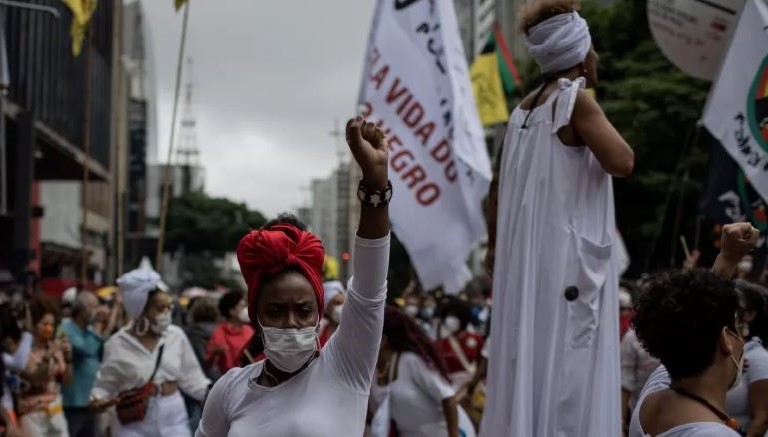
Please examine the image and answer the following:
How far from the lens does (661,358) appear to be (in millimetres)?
3582

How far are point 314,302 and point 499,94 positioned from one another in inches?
685

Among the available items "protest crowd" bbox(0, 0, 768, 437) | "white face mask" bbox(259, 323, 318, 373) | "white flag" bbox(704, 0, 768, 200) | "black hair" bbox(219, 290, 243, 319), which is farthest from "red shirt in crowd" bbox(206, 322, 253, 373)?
"white face mask" bbox(259, 323, 318, 373)

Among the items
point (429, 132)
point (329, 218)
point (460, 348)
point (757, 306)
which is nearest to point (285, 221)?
point (757, 306)

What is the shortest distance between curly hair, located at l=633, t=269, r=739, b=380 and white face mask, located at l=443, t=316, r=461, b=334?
979cm

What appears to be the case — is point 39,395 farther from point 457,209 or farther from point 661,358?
point 661,358

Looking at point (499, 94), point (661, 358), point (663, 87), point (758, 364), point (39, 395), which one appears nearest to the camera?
point (661, 358)

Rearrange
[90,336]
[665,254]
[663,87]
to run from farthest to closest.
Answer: [665,254] < [663,87] < [90,336]

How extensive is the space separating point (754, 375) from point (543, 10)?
2149 mm

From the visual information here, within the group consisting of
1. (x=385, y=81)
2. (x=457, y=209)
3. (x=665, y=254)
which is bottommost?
(x=665, y=254)

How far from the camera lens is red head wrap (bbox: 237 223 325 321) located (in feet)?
11.9

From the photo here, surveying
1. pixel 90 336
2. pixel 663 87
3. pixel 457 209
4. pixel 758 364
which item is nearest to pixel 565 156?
pixel 758 364

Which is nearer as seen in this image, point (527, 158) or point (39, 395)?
point (527, 158)

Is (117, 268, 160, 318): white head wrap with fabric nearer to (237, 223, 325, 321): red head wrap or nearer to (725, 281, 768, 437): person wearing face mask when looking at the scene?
(725, 281, 768, 437): person wearing face mask

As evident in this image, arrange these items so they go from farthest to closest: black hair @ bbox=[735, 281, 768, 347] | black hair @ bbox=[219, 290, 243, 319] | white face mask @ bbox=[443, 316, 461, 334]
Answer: white face mask @ bbox=[443, 316, 461, 334] < black hair @ bbox=[219, 290, 243, 319] < black hair @ bbox=[735, 281, 768, 347]
